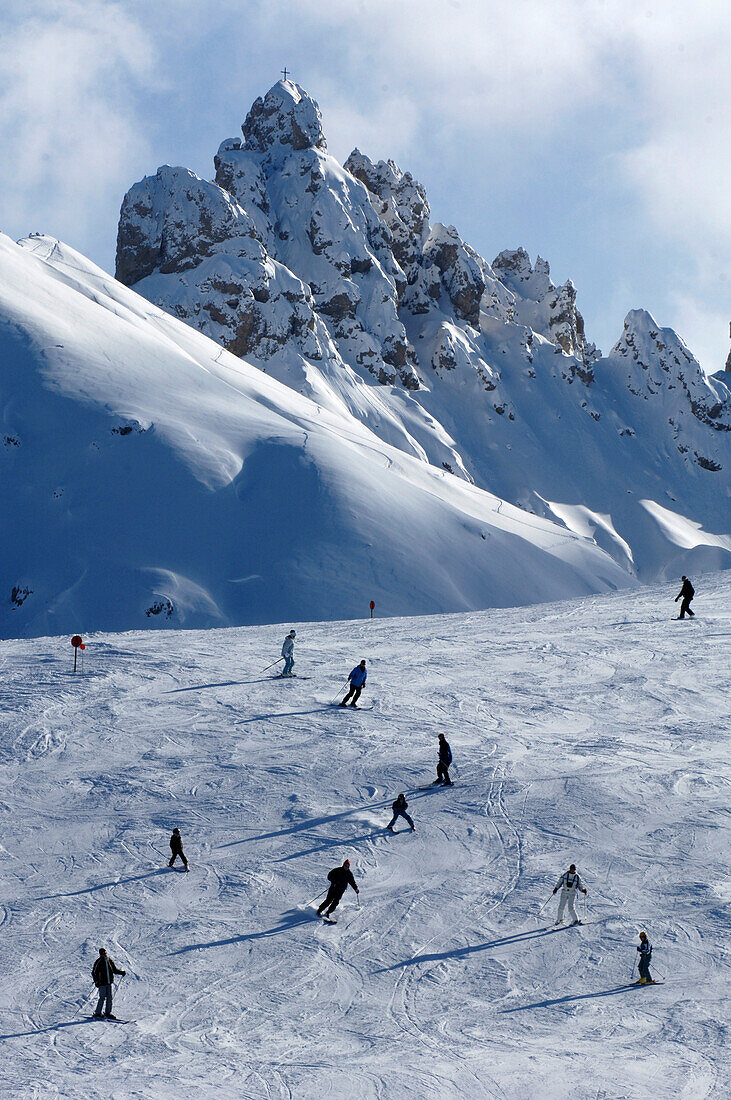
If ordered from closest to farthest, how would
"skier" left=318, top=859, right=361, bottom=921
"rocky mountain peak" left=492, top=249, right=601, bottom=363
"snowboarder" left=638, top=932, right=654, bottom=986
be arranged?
1. "snowboarder" left=638, top=932, right=654, bottom=986
2. "skier" left=318, top=859, right=361, bottom=921
3. "rocky mountain peak" left=492, top=249, right=601, bottom=363

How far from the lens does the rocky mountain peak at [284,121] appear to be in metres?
142

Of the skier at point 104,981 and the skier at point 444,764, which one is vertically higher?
the skier at point 444,764

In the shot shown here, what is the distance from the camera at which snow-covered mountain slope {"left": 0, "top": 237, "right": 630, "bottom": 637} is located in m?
45.8

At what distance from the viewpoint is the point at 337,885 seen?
1356cm

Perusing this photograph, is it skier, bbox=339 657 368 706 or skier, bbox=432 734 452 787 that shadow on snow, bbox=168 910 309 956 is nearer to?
skier, bbox=432 734 452 787

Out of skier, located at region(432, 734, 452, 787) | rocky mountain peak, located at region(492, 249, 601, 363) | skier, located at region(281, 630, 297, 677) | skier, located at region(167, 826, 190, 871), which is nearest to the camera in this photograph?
skier, located at region(167, 826, 190, 871)

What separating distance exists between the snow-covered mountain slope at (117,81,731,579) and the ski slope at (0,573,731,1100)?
8978cm

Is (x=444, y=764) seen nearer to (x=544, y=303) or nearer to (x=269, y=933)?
(x=269, y=933)

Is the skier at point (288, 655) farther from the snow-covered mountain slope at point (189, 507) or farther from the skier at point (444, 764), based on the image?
the snow-covered mountain slope at point (189, 507)

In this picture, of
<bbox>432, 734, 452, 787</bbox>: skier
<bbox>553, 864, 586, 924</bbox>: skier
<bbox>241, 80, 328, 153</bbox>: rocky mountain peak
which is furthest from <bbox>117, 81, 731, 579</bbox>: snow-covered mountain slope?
<bbox>553, 864, 586, 924</bbox>: skier

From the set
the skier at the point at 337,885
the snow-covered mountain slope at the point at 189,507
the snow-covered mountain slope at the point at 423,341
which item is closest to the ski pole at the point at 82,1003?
the skier at the point at 337,885

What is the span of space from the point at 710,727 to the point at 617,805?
17.8ft

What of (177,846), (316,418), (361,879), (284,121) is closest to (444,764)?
(361,879)

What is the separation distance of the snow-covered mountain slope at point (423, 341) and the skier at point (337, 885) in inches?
3852
